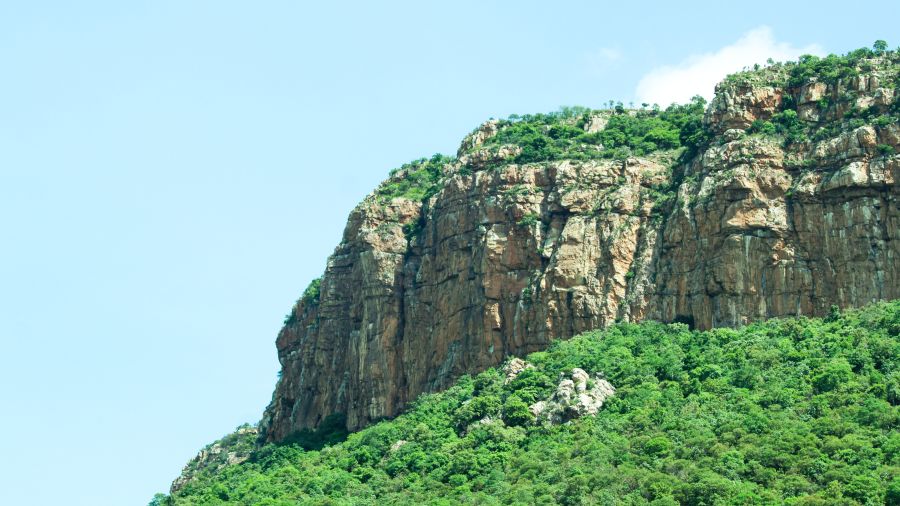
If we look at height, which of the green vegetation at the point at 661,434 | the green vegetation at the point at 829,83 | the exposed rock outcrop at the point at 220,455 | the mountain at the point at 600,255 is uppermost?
the green vegetation at the point at 829,83

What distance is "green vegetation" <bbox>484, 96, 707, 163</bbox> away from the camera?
132m

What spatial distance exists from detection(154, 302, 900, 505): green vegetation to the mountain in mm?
399

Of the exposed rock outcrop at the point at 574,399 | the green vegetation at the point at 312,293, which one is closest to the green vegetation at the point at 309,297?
the green vegetation at the point at 312,293

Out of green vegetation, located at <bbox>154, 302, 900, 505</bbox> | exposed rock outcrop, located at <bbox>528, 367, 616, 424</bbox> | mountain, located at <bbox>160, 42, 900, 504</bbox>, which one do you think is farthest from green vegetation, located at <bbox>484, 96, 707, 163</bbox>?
exposed rock outcrop, located at <bbox>528, 367, 616, 424</bbox>

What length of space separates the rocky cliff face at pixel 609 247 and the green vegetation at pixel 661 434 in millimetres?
2888

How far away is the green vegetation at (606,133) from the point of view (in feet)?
433

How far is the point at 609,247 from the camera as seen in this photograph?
407 feet

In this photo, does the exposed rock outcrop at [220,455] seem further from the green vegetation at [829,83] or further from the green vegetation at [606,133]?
the green vegetation at [829,83]

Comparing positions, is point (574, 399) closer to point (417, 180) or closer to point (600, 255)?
point (600, 255)

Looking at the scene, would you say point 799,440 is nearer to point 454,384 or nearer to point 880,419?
point 880,419

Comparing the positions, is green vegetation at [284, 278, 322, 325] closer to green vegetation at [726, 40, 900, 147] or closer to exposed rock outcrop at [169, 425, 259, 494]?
exposed rock outcrop at [169, 425, 259, 494]

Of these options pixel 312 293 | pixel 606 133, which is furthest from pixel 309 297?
pixel 606 133

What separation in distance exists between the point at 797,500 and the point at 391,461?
2937 cm

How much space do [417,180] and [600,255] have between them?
901 inches
